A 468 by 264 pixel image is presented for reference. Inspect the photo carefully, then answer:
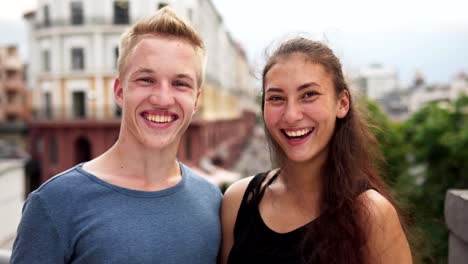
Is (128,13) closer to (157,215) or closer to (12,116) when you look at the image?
(157,215)

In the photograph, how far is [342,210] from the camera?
2.61m

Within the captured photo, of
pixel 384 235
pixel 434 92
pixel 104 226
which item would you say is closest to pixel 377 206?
pixel 384 235

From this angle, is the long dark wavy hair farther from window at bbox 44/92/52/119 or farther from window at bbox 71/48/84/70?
window at bbox 44/92/52/119

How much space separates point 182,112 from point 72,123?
22.8m

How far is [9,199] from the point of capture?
13836 mm

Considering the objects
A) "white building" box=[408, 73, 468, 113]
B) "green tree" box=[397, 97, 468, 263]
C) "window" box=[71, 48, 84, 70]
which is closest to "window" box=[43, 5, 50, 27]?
"window" box=[71, 48, 84, 70]

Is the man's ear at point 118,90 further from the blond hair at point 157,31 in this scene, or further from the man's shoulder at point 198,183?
the man's shoulder at point 198,183

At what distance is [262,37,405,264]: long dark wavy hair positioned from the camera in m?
2.54

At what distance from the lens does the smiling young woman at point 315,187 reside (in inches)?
100.0

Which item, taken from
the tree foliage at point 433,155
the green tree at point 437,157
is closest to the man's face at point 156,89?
the tree foliage at point 433,155

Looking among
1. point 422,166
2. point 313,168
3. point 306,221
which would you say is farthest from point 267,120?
point 422,166

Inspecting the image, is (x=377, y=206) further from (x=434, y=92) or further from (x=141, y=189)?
(x=434, y=92)

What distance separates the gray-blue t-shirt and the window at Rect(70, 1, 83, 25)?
2377 centimetres

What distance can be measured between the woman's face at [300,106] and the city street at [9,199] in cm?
1174
